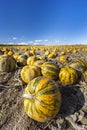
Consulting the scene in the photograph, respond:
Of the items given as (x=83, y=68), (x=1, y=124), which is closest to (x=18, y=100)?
(x=1, y=124)

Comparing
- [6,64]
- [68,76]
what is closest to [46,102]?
[68,76]

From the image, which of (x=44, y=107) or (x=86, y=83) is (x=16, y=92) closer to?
(x=44, y=107)

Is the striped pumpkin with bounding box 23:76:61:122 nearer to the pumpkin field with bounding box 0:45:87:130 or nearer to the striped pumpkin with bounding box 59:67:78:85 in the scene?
the pumpkin field with bounding box 0:45:87:130

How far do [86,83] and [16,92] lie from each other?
1.79m

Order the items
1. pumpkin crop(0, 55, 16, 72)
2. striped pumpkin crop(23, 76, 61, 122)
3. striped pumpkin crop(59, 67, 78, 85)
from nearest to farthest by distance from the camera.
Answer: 1. striped pumpkin crop(23, 76, 61, 122)
2. striped pumpkin crop(59, 67, 78, 85)
3. pumpkin crop(0, 55, 16, 72)

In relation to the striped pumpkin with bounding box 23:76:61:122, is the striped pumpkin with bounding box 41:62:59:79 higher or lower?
higher

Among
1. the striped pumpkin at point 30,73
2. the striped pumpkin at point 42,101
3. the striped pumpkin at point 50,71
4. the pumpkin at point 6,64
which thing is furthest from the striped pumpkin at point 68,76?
the pumpkin at point 6,64

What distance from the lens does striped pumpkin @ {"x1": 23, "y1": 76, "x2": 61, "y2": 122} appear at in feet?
11.1

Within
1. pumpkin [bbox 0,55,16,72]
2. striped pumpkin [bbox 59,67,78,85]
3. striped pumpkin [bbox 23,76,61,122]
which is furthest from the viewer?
pumpkin [bbox 0,55,16,72]

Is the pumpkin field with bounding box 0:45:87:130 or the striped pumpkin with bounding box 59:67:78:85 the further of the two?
the striped pumpkin with bounding box 59:67:78:85

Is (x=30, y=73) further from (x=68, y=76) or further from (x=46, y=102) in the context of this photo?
(x=46, y=102)

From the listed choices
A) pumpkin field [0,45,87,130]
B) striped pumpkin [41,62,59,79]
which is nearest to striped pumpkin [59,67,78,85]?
pumpkin field [0,45,87,130]

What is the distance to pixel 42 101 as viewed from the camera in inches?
133

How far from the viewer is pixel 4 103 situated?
4.32m
